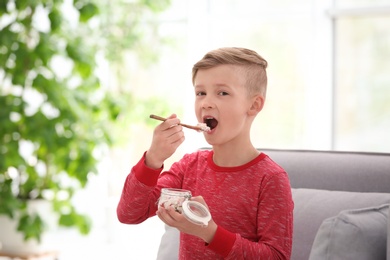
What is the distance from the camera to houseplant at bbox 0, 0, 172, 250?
4.40m

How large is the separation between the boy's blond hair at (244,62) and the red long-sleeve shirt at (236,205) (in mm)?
173

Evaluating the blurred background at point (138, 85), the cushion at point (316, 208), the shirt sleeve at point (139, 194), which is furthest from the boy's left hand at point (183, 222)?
the blurred background at point (138, 85)

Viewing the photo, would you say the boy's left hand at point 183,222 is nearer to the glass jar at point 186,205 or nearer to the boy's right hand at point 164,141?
the glass jar at point 186,205

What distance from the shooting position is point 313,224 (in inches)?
73.4

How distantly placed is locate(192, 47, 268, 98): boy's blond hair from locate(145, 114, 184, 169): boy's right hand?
Answer: 15 centimetres

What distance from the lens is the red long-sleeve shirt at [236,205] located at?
55.3 inches

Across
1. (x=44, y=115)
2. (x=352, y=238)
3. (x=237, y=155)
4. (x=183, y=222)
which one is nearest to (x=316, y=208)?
(x=352, y=238)

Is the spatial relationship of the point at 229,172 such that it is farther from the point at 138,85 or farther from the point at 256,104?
the point at 138,85

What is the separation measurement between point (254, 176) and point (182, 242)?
234mm

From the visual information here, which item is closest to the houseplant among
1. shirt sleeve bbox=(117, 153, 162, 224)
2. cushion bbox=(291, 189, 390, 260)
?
cushion bbox=(291, 189, 390, 260)

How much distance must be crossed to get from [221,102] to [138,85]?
4.31 meters

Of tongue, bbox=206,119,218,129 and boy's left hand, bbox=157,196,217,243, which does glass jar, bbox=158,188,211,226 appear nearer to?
boy's left hand, bbox=157,196,217,243

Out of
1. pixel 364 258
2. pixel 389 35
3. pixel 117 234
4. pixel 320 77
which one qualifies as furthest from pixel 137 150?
pixel 364 258

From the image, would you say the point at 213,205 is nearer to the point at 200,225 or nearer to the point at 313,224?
the point at 200,225
